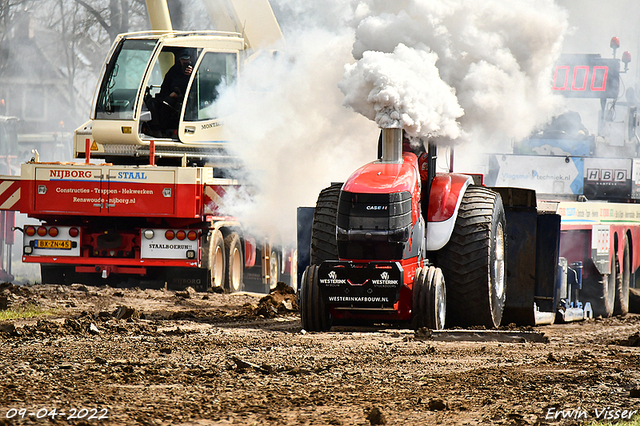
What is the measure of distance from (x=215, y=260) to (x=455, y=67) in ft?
20.1

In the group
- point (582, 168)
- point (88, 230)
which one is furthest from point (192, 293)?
point (582, 168)

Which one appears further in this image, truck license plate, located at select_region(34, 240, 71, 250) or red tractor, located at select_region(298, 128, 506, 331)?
truck license plate, located at select_region(34, 240, 71, 250)

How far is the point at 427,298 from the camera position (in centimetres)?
853

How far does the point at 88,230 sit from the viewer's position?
547 inches

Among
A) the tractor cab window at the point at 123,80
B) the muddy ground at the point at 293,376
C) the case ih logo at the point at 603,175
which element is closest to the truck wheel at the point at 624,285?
the case ih logo at the point at 603,175

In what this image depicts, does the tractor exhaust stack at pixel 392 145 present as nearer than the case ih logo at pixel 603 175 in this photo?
Yes

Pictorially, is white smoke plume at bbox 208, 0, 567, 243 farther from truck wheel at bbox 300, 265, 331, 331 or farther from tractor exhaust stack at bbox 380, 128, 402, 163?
truck wheel at bbox 300, 265, 331, 331

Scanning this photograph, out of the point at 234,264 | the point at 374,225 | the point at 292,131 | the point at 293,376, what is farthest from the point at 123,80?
the point at 293,376

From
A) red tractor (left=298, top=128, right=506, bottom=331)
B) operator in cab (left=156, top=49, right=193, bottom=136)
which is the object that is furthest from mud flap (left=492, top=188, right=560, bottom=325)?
operator in cab (left=156, top=49, right=193, bottom=136)

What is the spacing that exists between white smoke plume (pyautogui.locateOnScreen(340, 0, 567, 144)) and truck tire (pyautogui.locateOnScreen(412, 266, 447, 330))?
144 cm

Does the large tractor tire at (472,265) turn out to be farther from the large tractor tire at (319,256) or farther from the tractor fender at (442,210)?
the large tractor tire at (319,256)

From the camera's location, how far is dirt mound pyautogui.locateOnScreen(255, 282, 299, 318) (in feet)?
36.5

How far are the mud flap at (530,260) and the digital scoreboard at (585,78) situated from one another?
14.9 metres

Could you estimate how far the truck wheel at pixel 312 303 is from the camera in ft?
28.7
